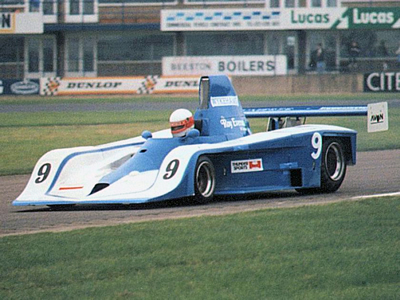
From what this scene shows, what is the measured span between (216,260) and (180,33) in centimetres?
4366

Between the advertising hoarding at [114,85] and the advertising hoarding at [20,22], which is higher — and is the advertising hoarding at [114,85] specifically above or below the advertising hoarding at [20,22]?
below

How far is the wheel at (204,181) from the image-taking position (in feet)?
34.9

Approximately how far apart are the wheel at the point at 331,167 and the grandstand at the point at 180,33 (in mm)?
34911

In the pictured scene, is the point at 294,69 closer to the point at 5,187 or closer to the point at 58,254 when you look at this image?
the point at 5,187

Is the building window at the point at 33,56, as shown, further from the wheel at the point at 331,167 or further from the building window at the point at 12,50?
the wheel at the point at 331,167

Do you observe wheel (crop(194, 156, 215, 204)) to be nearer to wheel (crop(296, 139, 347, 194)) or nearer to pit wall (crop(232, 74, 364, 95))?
wheel (crop(296, 139, 347, 194))

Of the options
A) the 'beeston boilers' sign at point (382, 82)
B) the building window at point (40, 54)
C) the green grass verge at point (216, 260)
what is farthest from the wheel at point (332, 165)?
the building window at point (40, 54)

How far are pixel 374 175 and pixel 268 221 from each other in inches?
199

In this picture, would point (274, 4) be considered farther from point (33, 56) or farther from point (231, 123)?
point (231, 123)

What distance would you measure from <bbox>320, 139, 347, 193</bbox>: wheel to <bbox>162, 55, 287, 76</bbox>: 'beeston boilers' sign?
3237 centimetres

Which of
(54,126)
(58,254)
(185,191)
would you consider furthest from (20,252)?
(54,126)

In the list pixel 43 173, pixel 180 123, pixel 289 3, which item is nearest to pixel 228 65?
Result: pixel 289 3

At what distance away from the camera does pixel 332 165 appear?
40.4 feet

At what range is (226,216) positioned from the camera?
9352 mm
